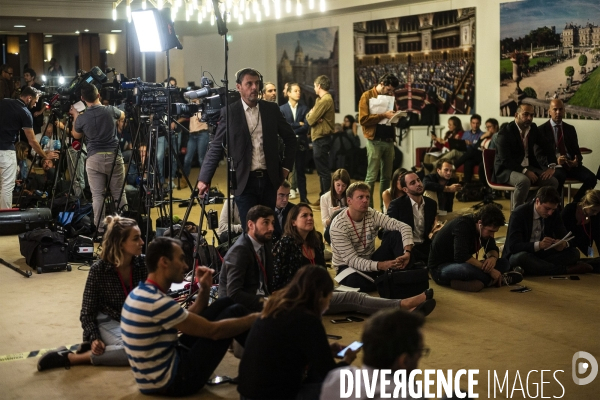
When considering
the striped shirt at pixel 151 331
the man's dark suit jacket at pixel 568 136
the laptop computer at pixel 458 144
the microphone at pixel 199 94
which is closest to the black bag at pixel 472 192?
the laptop computer at pixel 458 144

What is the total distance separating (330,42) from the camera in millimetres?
14898

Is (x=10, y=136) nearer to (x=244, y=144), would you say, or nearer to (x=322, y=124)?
(x=322, y=124)

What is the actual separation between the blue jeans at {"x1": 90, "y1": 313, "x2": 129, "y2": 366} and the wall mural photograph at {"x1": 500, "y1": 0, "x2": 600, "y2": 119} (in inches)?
300

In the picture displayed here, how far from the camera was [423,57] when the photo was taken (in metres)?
13.1

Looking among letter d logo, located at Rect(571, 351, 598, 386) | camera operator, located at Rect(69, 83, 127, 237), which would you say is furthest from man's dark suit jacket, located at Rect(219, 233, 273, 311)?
camera operator, located at Rect(69, 83, 127, 237)

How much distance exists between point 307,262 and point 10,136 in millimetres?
4859

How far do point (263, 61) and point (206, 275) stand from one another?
13010mm

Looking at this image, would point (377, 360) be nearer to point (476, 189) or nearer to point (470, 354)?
point (470, 354)

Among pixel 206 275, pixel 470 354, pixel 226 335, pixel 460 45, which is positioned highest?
pixel 460 45

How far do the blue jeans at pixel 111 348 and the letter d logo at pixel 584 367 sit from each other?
2342 millimetres

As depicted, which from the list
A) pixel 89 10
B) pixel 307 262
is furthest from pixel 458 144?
pixel 89 10

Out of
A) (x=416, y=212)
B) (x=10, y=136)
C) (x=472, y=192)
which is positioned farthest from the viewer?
(x=472, y=192)

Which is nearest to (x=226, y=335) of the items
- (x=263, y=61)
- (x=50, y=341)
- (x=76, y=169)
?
(x=50, y=341)

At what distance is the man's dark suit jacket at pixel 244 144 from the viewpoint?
5844mm
